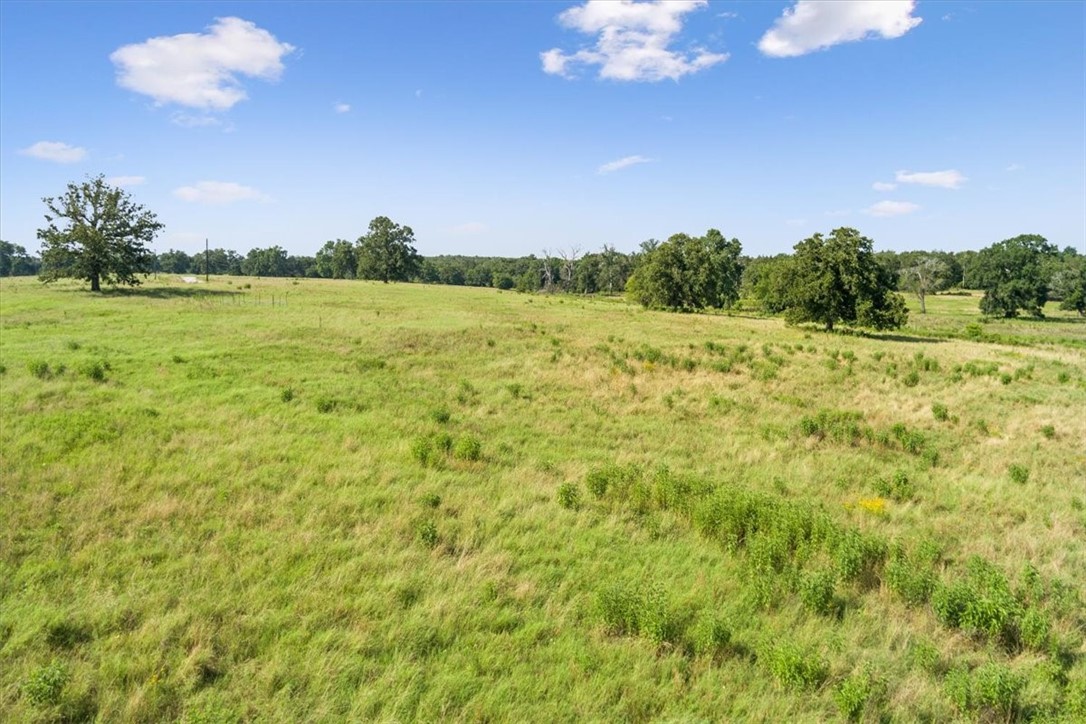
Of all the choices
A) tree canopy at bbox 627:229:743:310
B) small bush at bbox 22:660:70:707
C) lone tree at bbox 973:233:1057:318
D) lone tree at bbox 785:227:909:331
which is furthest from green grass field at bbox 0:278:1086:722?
lone tree at bbox 973:233:1057:318

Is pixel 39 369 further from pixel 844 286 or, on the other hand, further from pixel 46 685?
pixel 844 286

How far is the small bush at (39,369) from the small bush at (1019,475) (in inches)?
1116

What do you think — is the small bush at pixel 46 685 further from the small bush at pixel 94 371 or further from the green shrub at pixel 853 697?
the small bush at pixel 94 371

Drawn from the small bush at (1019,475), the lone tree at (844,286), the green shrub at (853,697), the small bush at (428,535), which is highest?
the lone tree at (844,286)

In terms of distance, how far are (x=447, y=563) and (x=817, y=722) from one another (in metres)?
5.36

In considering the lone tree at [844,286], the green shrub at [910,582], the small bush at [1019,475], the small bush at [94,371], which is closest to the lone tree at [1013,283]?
the lone tree at [844,286]

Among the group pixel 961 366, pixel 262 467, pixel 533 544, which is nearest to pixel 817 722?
pixel 533 544

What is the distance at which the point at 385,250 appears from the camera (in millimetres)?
99062

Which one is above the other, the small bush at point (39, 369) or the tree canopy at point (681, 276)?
the tree canopy at point (681, 276)

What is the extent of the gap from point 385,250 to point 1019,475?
97.7 m

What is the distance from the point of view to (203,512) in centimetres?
980

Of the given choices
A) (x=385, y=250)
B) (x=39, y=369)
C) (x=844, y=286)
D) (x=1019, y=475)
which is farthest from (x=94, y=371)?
(x=385, y=250)

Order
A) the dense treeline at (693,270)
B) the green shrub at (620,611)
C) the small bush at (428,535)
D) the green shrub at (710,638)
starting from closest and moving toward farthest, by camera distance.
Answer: the green shrub at (710,638) < the green shrub at (620,611) < the small bush at (428,535) < the dense treeline at (693,270)

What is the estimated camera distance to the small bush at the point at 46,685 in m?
5.54
